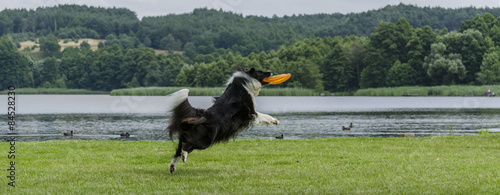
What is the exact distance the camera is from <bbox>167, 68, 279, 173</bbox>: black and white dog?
8898mm

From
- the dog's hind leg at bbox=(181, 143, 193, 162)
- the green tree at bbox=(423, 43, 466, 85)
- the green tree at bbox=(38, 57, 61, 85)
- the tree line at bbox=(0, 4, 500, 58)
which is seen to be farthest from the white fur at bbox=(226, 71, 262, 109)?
the tree line at bbox=(0, 4, 500, 58)

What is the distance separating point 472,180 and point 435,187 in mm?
876

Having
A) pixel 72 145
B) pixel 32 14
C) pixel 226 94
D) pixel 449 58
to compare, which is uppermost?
pixel 32 14

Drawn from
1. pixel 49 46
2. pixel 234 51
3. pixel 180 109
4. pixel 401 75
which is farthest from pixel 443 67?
pixel 49 46

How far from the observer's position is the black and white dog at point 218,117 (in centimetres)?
890

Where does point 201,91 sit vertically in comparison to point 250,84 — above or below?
below

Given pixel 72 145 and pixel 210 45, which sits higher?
pixel 210 45

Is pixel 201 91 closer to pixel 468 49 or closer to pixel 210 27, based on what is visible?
pixel 468 49

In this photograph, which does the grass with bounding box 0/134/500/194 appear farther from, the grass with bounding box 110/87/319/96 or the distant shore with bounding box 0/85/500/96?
the grass with bounding box 110/87/319/96

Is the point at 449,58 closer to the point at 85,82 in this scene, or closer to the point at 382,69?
the point at 382,69

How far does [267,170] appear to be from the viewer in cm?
945

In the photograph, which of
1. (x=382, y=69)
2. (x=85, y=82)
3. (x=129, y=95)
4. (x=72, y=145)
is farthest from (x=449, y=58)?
(x=72, y=145)

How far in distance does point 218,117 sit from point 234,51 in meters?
135

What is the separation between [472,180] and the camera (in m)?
8.07
